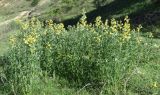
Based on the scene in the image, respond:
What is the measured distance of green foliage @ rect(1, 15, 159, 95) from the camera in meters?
10.6

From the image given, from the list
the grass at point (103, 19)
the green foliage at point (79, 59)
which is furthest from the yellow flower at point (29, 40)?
the grass at point (103, 19)

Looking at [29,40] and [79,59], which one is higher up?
[29,40]

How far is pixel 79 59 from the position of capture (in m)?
11.5

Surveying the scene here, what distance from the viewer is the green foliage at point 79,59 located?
10.6 metres

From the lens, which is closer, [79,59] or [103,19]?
[79,59]

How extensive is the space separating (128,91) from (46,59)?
87.2 inches

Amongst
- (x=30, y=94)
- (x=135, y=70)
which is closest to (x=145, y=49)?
(x=135, y=70)

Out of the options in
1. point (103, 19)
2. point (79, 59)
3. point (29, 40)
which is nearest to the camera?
point (29, 40)

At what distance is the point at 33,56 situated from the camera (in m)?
10.6

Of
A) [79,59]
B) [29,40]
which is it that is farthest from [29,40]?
[79,59]

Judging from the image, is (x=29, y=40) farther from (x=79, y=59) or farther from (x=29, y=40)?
(x=79, y=59)

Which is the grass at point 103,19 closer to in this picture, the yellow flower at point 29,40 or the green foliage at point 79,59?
the green foliage at point 79,59

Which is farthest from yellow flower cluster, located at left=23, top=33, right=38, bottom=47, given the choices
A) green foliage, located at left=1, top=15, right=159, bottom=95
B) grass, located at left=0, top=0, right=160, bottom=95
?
grass, located at left=0, top=0, right=160, bottom=95

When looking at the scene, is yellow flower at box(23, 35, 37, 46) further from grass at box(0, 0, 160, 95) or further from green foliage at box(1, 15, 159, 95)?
grass at box(0, 0, 160, 95)
